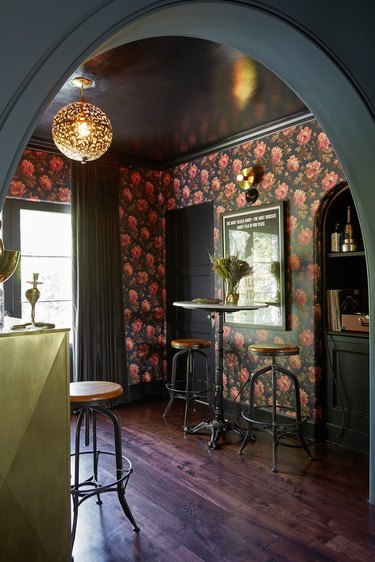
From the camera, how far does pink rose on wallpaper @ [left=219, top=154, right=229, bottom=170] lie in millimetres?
4727

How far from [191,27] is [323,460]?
3.07 m

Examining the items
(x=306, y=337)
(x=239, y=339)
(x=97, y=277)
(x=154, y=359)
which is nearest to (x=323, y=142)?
(x=306, y=337)

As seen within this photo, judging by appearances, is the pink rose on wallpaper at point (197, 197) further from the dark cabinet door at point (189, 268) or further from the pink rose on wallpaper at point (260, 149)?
the pink rose on wallpaper at point (260, 149)

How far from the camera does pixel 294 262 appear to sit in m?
4.05

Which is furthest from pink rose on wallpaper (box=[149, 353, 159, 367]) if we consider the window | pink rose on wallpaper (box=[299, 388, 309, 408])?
pink rose on wallpaper (box=[299, 388, 309, 408])

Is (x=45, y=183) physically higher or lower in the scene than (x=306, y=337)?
higher

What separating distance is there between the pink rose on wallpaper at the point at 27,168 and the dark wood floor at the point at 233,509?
281cm

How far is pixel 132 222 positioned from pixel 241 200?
142 cm

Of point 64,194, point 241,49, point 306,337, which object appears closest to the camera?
point 241,49

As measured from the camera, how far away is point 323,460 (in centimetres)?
340

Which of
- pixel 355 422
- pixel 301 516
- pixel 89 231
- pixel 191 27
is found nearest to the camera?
pixel 191 27

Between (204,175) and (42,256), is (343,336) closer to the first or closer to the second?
(204,175)

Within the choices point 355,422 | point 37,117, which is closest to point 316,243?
point 355,422

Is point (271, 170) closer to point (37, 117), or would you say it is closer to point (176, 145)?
point (176, 145)
